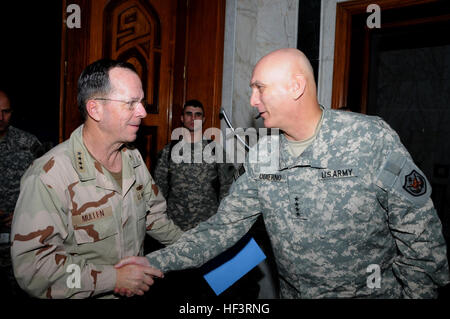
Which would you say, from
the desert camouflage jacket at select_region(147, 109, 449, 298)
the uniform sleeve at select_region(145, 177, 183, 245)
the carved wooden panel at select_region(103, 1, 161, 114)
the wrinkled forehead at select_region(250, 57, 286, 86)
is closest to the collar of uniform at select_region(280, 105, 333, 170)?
the desert camouflage jacket at select_region(147, 109, 449, 298)

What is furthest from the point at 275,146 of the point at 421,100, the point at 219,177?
the point at 421,100

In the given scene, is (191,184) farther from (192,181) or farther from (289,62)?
(289,62)

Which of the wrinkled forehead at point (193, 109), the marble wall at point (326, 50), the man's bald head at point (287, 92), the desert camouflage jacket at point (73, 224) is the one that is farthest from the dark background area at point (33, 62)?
the marble wall at point (326, 50)

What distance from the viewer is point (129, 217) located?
164 centimetres

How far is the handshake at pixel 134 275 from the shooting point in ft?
4.81

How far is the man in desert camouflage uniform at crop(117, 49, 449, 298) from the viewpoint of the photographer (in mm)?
1301

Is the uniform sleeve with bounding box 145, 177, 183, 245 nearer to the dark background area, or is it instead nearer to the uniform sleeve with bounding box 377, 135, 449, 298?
the uniform sleeve with bounding box 377, 135, 449, 298

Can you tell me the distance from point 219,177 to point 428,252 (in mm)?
2175

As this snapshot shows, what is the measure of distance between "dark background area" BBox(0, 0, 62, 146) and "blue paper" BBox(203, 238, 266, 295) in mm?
1937

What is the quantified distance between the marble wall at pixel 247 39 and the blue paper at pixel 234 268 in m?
1.97

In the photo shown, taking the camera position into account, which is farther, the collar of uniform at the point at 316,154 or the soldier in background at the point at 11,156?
the soldier in background at the point at 11,156

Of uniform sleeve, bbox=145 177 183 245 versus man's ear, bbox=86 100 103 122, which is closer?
man's ear, bbox=86 100 103 122
